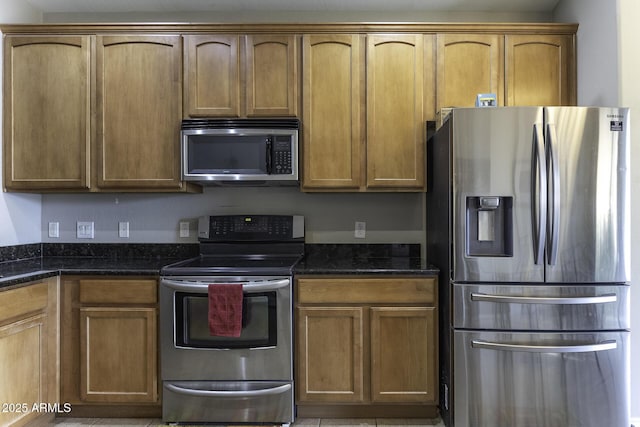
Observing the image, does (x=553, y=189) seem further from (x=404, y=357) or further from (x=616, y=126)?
(x=404, y=357)

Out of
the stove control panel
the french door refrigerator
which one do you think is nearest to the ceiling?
the french door refrigerator

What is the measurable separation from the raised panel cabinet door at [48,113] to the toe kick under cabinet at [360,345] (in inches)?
67.0

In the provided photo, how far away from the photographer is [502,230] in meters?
2.16

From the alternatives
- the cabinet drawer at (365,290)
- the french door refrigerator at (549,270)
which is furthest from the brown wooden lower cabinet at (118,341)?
the french door refrigerator at (549,270)

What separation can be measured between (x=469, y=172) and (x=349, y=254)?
111cm

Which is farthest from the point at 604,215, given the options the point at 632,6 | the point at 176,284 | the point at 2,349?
the point at 2,349

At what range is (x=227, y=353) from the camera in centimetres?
229

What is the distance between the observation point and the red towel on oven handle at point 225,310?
7.32ft

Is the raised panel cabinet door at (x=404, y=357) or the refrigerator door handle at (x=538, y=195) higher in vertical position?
the refrigerator door handle at (x=538, y=195)

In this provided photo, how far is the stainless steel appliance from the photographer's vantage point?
229 cm

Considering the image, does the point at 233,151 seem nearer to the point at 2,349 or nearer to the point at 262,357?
the point at 262,357

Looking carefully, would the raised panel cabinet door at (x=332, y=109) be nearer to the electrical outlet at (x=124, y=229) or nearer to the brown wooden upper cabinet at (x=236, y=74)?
the brown wooden upper cabinet at (x=236, y=74)

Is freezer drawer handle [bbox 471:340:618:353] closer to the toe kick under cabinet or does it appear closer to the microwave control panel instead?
the toe kick under cabinet

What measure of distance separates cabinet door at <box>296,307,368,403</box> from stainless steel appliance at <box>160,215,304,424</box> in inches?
Answer: 3.0
